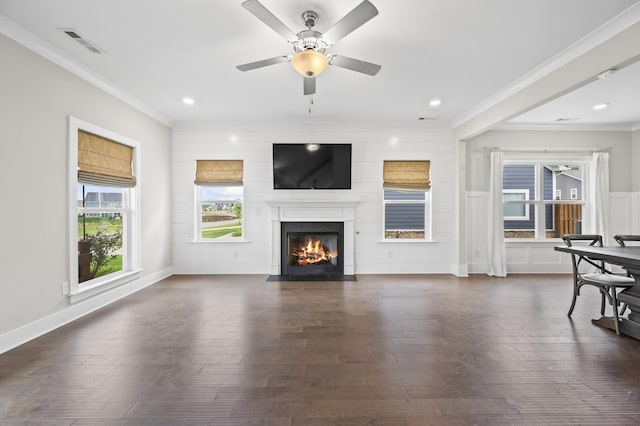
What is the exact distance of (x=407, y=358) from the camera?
2.43 metres

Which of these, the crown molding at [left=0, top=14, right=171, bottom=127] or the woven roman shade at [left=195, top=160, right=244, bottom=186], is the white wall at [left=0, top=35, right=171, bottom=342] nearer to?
the crown molding at [left=0, top=14, right=171, bottom=127]

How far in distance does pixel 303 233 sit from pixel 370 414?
3990 mm

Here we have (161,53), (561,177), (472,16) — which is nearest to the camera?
(472,16)

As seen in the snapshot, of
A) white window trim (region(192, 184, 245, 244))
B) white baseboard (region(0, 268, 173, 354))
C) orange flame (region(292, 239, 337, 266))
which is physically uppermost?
white window trim (region(192, 184, 245, 244))

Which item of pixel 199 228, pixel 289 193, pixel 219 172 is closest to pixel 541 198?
pixel 289 193

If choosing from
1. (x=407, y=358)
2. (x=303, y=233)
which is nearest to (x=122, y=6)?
(x=407, y=358)

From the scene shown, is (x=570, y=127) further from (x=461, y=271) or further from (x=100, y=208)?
(x=100, y=208)

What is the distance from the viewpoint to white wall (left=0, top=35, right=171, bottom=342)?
8.56 ft

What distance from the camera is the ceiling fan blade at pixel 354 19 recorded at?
198 centimetres

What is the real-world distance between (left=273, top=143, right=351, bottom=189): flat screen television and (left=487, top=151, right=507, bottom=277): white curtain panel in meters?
2.72

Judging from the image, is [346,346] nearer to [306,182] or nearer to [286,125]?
[306,182]

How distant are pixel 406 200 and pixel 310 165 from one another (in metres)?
1.94

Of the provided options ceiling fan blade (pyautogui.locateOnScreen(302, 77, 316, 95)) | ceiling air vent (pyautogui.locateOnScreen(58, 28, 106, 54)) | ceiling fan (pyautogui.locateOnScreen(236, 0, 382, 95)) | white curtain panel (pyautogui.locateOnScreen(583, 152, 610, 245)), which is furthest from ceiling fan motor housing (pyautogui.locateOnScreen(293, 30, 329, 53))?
white curtain panel (pyautogui.locateOnScreen(583, 152, 610, 245))

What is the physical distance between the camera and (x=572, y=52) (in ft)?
9.69
